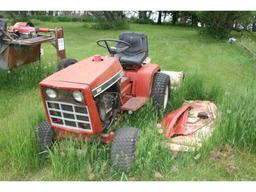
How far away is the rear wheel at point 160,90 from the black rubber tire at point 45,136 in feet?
4.72

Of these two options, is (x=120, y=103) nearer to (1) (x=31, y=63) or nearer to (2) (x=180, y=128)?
(2) (x=180, y=128)

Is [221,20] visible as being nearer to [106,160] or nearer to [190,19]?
[190,19]

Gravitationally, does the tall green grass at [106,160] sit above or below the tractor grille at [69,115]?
below

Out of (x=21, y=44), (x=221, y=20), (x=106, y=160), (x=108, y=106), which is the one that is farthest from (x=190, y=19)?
(x=106, y=160)

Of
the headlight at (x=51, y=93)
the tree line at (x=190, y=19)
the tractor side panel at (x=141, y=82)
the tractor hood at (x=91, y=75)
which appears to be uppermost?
the tractor hood at (x=91, y=75)

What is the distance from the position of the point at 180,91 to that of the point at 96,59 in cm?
187

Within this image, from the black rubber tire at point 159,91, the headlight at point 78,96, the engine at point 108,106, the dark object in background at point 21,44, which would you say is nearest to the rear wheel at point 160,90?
the black rubber tire at point 159,91

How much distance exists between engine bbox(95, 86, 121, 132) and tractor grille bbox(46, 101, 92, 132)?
0.21m

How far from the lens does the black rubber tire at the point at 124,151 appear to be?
11.9 feet

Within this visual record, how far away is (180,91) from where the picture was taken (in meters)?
5.68

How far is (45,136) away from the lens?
4.01 meters

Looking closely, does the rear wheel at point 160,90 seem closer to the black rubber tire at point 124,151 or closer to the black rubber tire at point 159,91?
the black rubber tire at point 159,91

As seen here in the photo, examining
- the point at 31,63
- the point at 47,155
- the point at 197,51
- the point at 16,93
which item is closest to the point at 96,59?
the point at 47,155

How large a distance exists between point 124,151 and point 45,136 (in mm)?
876
